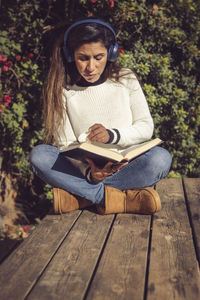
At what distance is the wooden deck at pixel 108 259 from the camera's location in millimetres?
1351

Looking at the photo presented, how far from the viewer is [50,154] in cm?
234

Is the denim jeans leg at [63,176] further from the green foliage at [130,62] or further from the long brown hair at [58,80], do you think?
the green foliage at [130,62]

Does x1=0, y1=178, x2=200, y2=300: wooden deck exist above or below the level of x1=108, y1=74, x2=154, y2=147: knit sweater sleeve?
below

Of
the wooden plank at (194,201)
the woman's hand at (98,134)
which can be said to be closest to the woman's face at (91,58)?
the woman's hand at (98,134)

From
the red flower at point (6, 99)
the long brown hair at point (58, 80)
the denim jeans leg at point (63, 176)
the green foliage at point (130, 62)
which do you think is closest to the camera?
the denim jeans leg at point (63, 176)

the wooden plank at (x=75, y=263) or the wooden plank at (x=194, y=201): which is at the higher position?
the wooden plank at (x=75, y=263)

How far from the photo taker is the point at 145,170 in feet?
7.73

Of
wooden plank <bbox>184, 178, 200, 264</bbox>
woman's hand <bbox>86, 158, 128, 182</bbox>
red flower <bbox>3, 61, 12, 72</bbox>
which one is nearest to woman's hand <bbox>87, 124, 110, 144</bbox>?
woman's hand <bbox>86, 158, 128, 182</bbox>

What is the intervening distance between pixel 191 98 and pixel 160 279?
8.59 ft

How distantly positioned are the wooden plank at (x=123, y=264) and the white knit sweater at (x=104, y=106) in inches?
30.8

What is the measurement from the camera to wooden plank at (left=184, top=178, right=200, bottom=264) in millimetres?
1881

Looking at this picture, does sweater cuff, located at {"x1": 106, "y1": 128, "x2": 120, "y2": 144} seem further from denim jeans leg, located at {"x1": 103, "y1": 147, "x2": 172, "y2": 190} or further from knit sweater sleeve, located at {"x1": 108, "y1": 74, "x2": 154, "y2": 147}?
denim jeans leg, located at {"x1": 103, "y1": 147, "x2": 172, "y2": 190}

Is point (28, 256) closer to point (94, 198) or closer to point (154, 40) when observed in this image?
point (94, 198)

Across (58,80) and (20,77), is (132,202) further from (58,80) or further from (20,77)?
(20,77)
